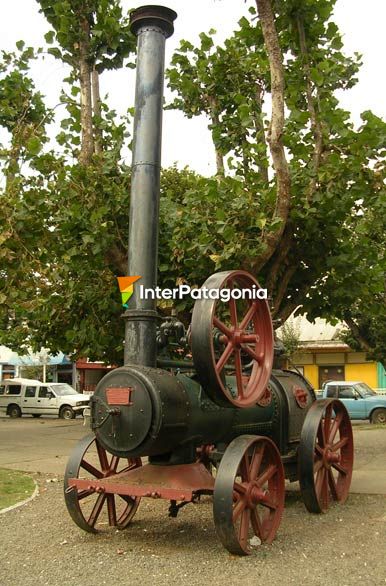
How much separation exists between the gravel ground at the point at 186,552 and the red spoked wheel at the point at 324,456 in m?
0.23

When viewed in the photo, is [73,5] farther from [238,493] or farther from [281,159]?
[238,493]

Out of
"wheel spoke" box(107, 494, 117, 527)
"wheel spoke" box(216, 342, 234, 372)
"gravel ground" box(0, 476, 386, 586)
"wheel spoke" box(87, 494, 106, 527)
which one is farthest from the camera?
"wheel spoke" box(107, 494, 117, 527)

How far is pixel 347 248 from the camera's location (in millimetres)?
10305

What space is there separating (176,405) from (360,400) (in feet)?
57.1

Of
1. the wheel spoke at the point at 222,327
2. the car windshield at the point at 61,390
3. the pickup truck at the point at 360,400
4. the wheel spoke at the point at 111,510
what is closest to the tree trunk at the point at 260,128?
the wheel spoke at the point at 222,327

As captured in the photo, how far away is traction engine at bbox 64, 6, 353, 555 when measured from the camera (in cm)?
540

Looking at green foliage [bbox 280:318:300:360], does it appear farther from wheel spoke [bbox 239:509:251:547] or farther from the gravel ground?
wheel spoke [bbox 239:509:251:547]

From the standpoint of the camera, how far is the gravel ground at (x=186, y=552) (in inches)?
195

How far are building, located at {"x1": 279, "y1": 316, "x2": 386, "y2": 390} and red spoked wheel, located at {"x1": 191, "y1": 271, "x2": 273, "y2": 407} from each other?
25104 mm

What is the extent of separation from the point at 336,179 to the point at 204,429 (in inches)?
192

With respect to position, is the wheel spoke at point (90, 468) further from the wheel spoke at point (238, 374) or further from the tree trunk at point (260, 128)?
the tree trunk at point (260, 128)

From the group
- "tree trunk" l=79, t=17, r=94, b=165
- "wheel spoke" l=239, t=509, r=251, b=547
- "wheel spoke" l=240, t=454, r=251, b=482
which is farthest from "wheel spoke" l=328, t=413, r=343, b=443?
"tree trunk" l=79, t=17, r=94, b=165

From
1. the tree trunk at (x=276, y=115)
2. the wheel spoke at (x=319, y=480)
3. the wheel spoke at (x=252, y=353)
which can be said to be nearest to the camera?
the wheel spoke at (x=252, y=353)

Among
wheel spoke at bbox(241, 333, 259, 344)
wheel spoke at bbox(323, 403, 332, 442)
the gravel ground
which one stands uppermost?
wheel spoke at bbox(241, 333, 259, 344)
